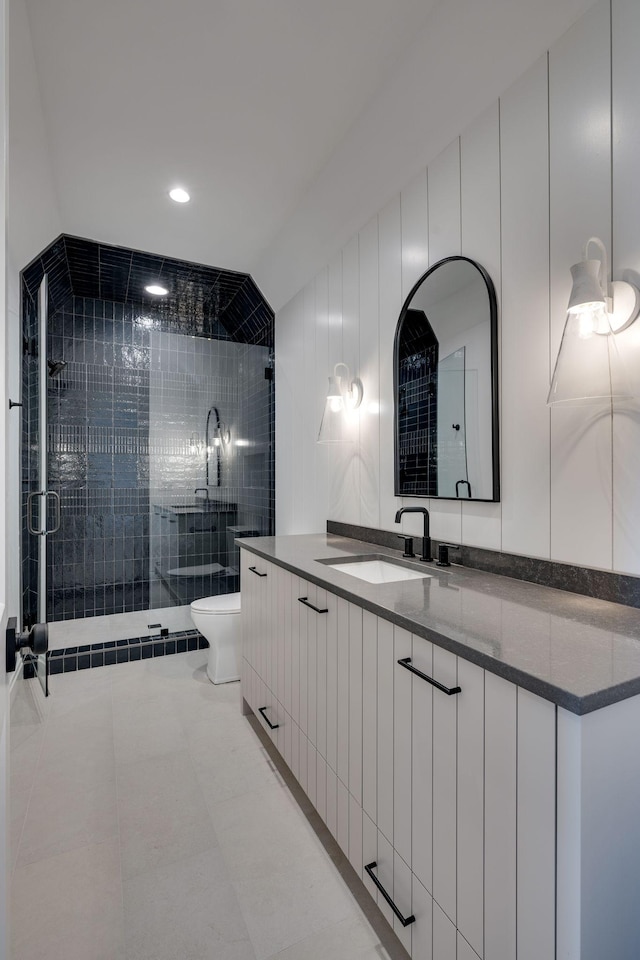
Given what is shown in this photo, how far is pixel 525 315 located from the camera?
1.49m

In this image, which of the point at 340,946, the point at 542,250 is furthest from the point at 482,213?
the point at 340,946

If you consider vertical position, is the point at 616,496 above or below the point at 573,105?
below

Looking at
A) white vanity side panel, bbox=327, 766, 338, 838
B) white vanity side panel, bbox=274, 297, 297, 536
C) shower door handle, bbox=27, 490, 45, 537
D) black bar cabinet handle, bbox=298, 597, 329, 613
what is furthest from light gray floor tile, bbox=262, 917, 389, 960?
shower door handle, bbox=27, 490, 45, 537

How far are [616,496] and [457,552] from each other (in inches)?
25.3

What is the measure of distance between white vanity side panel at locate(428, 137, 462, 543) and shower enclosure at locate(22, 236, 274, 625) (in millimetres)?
1862

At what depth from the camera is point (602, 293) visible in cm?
119

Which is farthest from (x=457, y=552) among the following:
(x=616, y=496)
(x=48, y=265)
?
(x=48, y=265)

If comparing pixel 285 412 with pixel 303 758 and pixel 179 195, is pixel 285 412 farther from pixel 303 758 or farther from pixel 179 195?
pixel 303 758

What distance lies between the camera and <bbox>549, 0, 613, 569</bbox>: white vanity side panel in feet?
4.09

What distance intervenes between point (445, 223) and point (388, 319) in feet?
1.54

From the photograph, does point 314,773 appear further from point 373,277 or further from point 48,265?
point 48,265

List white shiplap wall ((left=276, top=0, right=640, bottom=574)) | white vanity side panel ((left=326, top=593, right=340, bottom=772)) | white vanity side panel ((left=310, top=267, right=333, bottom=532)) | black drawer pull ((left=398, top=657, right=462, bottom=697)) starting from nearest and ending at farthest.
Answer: black drawer pull ((left=398, top=657, right=462, bottom=697)) < white shiplap wall ((left=276, top=0, right=640, bottom=574)) < white vanity side panel ((left=326, top=593, right=340, bottom=772)) < white vanity side panel ((left=310, top=267, right=333, bottom=532))

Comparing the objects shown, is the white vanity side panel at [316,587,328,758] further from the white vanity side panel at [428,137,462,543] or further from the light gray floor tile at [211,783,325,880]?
the white vanity side panel at [428,137,462,543]

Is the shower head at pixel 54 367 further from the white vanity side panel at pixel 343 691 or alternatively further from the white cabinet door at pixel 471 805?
the white cabinet door at pixel 471 805
